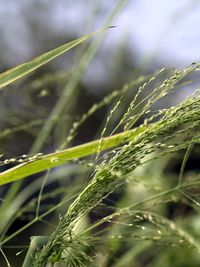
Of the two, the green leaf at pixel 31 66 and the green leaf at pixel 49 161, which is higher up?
the green leaf at pixel 31 66

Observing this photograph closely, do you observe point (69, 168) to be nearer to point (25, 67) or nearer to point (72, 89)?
point (72, 89)

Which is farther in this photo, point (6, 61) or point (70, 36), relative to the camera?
point (70, 36)

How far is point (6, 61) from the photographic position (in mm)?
4105

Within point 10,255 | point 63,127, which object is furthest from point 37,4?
point 10,255

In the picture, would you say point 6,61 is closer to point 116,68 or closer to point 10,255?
point 10,255

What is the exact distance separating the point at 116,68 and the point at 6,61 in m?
2.51

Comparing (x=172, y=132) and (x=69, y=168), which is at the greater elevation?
(x=69, y=168)

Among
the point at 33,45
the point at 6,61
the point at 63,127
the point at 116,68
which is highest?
the point at 33,45

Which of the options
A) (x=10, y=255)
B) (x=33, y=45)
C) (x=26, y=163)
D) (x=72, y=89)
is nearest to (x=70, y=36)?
(x=33, y=45)

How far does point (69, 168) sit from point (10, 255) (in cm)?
130

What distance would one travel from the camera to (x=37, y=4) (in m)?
2.11

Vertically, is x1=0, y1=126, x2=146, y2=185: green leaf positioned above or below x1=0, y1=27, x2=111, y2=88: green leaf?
below

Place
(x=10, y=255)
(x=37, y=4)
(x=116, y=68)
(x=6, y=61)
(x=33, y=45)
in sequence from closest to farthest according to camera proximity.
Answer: (x=116, y=68)
(x=37, y=4)
(x=10, y=255)
(x=6, y=61)
(x=33, y=45)

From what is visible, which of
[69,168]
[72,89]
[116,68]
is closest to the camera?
[72,89]
